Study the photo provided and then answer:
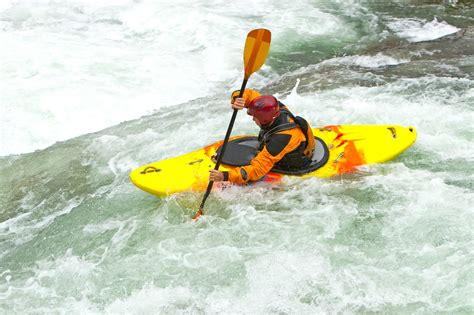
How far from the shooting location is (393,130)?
5.23m

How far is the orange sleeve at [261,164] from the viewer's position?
4.27 metres

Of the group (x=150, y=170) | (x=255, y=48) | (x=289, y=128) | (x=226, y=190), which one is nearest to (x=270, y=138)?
(x=289, y=128)

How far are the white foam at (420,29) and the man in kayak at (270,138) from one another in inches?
226

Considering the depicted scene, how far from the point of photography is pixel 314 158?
4715mm

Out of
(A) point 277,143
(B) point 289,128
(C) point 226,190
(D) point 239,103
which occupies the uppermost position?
(D) point 239,103

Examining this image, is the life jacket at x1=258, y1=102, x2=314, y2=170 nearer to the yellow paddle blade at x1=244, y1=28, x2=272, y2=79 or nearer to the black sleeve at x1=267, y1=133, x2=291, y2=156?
the black sleeve at x1=267, y1=133, x2=291, y2=156

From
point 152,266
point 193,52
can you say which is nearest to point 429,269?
point 152,266

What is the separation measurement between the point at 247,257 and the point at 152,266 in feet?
2.80

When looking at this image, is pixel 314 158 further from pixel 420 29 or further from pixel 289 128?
pixel 420 29

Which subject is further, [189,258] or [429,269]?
[189,258]

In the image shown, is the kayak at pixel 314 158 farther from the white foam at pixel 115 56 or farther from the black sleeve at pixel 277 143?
the white foam at pixel 115 56

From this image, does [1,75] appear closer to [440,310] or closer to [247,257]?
[247,257]

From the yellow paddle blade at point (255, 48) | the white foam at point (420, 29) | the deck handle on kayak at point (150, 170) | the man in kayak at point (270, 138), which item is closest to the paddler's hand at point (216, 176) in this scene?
the man in kayak at point (270, 138)

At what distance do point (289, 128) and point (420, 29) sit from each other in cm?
654
